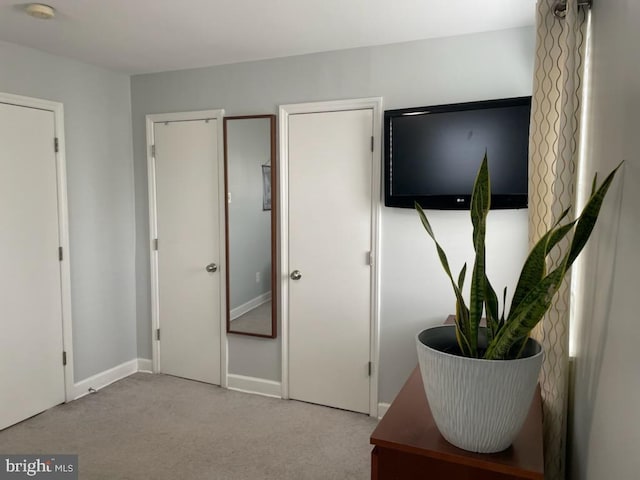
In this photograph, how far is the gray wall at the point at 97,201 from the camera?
3305 millimetres

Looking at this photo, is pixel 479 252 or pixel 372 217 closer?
pixel 479 252

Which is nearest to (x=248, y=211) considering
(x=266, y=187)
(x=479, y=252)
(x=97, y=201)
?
(x=266, y=187)

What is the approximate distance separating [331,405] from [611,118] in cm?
267

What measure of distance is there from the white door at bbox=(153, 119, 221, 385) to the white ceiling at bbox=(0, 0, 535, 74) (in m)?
0.64

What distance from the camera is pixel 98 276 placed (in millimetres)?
3605

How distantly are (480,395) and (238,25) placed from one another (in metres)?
2.29

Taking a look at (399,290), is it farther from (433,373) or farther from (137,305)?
(137,305)

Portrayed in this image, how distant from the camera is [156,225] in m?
3.80

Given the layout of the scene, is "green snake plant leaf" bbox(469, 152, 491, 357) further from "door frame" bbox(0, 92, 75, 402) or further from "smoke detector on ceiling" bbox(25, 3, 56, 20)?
"door frame" bbox(0, 92, 75, 402)

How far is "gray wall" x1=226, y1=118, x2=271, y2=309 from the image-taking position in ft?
11.0

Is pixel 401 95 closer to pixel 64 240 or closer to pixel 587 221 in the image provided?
pixel 587 221

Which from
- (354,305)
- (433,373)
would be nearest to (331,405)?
(354,305)

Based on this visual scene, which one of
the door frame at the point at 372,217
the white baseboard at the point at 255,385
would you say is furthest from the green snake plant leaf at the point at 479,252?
the white baseboard at the point at 255,385

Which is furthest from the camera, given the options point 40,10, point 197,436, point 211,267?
point 211,267
